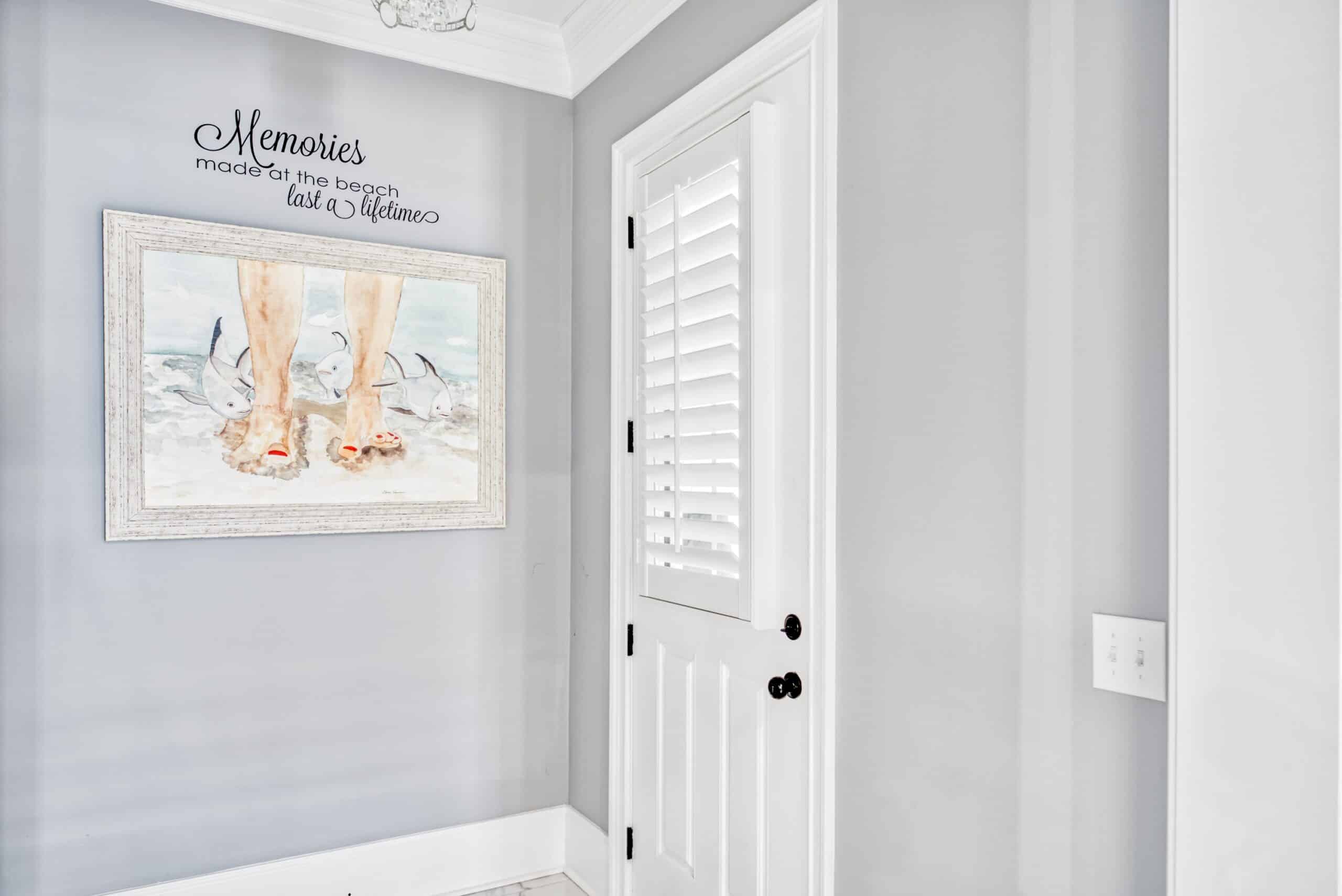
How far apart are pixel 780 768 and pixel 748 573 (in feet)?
1.41

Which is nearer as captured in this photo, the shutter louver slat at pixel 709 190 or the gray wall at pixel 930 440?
the gray wall at pixel 930 440

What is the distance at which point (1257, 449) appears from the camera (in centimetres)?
100

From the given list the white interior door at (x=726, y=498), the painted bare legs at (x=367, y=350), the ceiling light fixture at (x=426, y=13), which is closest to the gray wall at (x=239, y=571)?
the painted bare legs at (x=367, y=350)

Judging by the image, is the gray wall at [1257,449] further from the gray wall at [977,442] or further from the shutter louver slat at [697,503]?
the shutter louver slat at [697,503]

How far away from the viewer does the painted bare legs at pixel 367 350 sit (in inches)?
101

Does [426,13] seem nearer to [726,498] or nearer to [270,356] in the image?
[726,498]

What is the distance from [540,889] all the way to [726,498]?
62.1 inches

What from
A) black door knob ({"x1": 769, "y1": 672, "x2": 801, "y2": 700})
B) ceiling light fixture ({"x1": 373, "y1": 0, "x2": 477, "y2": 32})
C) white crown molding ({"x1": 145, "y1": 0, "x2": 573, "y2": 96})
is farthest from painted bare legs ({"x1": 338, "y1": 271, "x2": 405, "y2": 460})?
black door knob ({"x1": 769, "y1": 672, "x2": 801, "y2": 700})

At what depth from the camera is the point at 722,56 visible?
2.14 metres

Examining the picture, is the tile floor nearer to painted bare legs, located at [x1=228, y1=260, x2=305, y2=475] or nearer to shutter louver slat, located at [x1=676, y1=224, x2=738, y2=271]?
painted bare legs, located at [x1=228, y1=260, x2=305, y2=475]

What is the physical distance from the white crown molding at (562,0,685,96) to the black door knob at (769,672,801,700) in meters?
1.77

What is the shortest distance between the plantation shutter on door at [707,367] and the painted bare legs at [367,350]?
0.79 m

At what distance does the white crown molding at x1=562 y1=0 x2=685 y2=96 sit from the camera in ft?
8.05

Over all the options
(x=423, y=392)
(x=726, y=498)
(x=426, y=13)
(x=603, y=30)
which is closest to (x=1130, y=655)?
(x=726, y=498)
